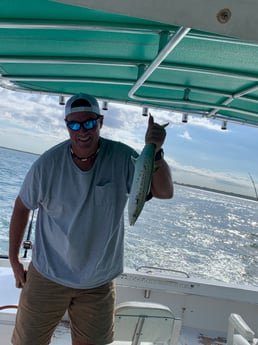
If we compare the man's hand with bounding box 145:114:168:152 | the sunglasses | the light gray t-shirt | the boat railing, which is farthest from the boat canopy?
the boat railing

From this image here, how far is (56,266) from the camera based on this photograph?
2027 millimetres

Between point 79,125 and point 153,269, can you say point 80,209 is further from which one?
point 153,269

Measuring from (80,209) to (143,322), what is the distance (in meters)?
0.75

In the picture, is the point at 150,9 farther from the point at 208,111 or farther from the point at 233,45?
the point at 208,111

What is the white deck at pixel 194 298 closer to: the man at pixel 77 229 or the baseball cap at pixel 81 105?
the man at pixel 77 229

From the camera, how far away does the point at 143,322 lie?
7.25 ft

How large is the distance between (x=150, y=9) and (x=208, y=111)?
273 centimetres

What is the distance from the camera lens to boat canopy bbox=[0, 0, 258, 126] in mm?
2012

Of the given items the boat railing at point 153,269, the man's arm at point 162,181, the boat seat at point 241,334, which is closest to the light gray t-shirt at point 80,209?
the man's arm at point 162,181

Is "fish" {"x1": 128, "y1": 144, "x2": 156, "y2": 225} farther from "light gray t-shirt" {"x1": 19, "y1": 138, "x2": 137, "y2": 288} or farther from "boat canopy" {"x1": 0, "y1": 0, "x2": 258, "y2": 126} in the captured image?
"light gray t-shirt" {"x1": 19, "y1": 138, "x2": 137, "y2": 288}

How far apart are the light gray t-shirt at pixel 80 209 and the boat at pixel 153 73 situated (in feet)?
1.16

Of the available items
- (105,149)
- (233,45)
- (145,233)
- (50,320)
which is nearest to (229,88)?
(233,45)

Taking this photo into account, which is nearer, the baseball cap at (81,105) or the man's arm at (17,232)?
the baseball cap at (81,105)

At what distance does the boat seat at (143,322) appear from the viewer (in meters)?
2.16
